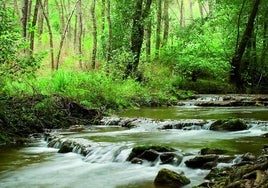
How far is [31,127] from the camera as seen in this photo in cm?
1270

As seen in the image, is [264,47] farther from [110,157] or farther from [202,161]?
[202,161]

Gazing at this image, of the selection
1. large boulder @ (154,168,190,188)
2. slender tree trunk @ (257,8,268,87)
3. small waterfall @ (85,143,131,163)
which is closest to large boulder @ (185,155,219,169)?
large boulder @ (154,168,190,188)

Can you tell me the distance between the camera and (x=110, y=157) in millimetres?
9125

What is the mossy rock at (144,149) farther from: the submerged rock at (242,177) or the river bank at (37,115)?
the river bank at (37,115)

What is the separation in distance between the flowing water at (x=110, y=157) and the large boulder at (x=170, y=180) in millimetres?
153

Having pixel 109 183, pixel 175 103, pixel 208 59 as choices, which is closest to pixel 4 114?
pixel 109 183

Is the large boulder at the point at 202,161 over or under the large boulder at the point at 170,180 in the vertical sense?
over

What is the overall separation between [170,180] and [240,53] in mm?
19245

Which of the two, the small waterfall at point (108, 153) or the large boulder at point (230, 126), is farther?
the large boulder at point (230, 126)

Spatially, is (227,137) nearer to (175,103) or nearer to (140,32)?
(175,103)

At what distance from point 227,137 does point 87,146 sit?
3.55 meters

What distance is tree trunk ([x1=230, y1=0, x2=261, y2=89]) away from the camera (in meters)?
23.7

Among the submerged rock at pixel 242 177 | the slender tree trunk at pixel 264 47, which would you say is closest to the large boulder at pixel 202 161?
the submerged rock at pixel 242 177

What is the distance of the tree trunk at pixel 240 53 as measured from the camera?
77.9 ft
